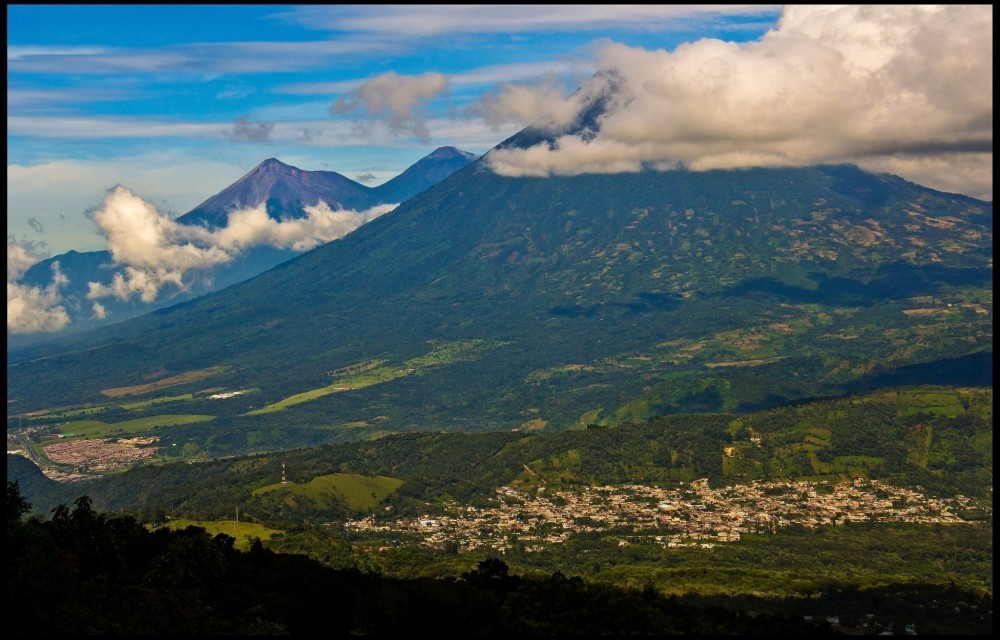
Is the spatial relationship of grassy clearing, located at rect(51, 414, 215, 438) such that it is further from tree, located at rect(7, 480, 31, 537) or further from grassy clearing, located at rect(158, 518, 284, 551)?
tree, located at rect(7, 480, 31, 537)

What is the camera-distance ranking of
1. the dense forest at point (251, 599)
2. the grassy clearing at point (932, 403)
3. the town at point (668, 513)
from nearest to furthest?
the dense forest at point (251, 599) < the town at point (668, 513) < the grassy clearing at point (932, 403)

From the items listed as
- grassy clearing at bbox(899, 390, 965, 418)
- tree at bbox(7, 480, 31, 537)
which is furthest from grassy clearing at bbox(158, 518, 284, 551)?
grassy clearing at bbox(899, 390, 965, 418)

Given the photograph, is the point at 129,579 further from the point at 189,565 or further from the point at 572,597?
the point at 572,597

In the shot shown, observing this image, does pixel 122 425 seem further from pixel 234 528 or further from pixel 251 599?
pixel 251 599

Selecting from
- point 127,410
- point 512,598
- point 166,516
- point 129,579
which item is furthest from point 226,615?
point 127,410

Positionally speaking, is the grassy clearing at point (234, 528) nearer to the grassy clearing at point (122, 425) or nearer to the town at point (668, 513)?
the town at point (668, 513)

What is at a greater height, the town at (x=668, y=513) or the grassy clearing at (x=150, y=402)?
the grassy clearing at (x=150, y=402)

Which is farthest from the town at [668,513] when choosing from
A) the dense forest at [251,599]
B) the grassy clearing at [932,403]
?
the dense forest at [251,599]

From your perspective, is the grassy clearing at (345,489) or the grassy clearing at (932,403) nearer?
the grassy clearing at (345,489)

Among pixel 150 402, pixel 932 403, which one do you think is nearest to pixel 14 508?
pixel 932 403
